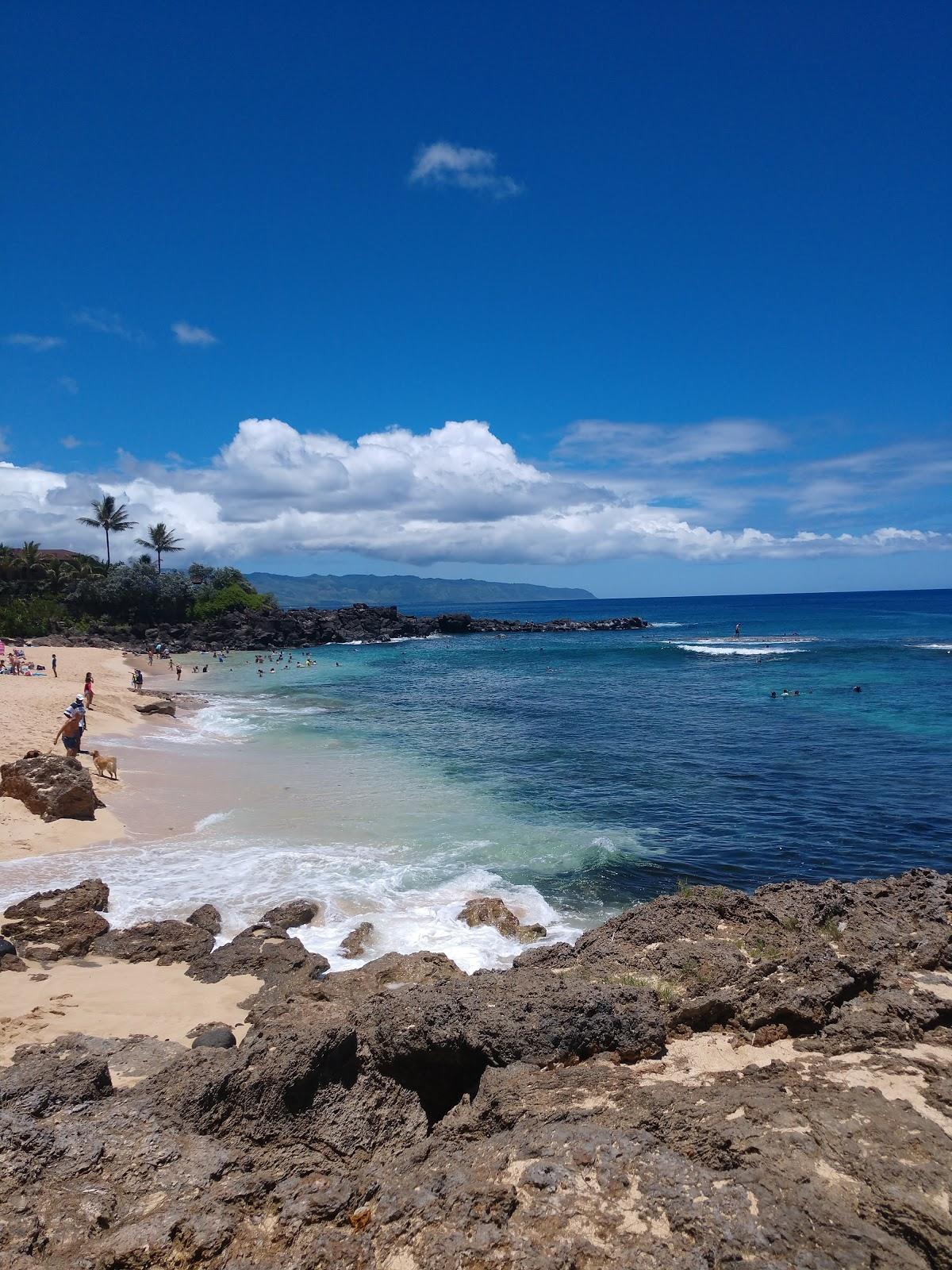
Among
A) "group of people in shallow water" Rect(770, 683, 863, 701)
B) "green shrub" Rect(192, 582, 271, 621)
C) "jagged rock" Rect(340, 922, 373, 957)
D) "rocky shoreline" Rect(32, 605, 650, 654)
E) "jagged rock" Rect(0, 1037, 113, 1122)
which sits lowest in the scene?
"jagged rock" Rect(340, 922, 373, 957)

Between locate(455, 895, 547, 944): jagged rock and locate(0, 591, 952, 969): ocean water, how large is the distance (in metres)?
0.22

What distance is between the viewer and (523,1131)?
429 cm

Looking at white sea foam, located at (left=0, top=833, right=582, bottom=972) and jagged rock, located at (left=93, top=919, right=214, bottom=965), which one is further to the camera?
white sea foam, located at (left=0, top=833, right=582, bottom=972)

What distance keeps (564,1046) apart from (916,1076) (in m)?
2.42

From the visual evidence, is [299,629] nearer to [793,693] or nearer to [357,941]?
[793,693]

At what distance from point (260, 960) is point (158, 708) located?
24.0 metres

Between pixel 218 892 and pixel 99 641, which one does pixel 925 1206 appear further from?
pixel 99 641

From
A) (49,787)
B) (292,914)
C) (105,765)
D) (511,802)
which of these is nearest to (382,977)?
(292,914)

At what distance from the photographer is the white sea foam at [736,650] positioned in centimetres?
5975

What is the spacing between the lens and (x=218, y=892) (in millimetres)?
11844

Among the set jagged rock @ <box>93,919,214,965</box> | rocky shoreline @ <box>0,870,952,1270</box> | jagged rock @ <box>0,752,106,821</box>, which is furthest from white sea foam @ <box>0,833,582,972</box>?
rocky shoreline @ <box>0,870,952,1270</box>

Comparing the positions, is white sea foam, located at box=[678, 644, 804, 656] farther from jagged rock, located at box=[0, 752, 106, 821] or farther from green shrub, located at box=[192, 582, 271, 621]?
jagged rock, located at box=[0, 752, 106, 821]

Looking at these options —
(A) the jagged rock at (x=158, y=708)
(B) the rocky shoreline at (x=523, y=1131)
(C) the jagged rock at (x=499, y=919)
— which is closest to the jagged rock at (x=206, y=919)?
(B) the rocky shoreline at (x=523, y=1131)

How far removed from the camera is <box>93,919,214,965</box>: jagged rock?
9.33 m
